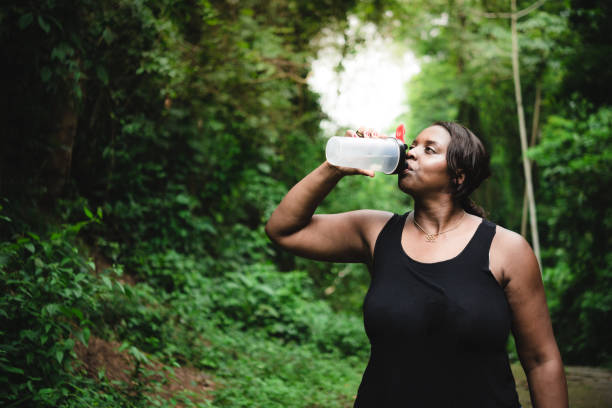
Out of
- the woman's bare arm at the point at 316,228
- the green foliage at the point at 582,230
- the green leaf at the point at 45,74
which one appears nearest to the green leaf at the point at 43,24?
the green leaf at the point at 45,74

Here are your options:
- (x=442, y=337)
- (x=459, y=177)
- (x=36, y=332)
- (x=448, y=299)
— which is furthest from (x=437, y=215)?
(x=36, y=332)

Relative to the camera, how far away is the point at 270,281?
7582mm

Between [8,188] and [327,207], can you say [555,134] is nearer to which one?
[327,207]

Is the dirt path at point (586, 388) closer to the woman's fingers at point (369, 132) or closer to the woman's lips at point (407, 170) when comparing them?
the woman's lips at point (407, 170)

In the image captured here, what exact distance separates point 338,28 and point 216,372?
19.3 ft

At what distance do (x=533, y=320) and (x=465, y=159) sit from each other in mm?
613

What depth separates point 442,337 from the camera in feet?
5.38

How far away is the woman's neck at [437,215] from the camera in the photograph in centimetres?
191

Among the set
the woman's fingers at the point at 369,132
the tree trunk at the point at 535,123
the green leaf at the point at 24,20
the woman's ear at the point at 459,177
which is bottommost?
the woman's ear at the point at 459,177

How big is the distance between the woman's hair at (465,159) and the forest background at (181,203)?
2037mm

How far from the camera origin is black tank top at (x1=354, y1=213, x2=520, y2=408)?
163cm

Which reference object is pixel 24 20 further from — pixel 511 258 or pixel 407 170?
pixel 511 258

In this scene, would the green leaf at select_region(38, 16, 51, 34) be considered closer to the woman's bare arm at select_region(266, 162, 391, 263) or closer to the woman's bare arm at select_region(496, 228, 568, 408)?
the woman's bare arm at select_region(266, 162, 391, 263)

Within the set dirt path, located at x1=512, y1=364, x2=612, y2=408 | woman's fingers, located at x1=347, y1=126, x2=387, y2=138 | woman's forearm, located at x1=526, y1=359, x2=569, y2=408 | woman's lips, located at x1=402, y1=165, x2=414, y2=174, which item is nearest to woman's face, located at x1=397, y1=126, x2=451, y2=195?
woman's lips, located at x1=402, y1=165, x2=414, y2=174
